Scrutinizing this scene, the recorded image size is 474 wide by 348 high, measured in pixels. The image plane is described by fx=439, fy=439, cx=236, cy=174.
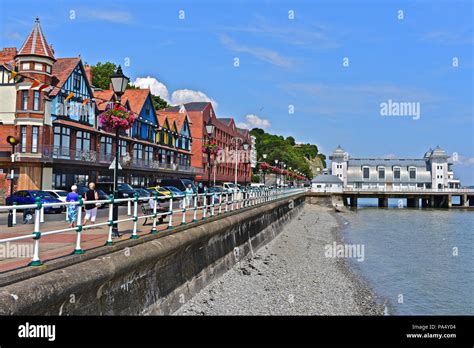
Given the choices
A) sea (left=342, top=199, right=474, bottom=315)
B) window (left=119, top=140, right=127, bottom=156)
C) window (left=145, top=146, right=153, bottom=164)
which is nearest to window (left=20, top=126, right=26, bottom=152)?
window (left=119, top=140, right=127, bottom=156)

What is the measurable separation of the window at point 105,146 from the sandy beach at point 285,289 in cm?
2531

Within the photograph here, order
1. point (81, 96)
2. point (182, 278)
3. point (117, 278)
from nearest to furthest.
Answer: point (117, 278)
point (182, 278)
point (81, 96)

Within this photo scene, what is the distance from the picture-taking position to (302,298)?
1596 centimetres

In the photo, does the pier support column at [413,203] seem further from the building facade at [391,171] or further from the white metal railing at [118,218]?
the white metal railing at [118,218]

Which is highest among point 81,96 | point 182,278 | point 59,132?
point 81,96

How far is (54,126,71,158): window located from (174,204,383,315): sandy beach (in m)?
21.0

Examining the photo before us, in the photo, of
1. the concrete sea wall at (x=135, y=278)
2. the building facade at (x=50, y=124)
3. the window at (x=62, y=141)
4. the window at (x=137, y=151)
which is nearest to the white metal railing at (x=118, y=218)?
the concrete sea wall at (x=135, y=278)

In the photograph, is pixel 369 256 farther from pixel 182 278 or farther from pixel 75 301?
pixel 75 301

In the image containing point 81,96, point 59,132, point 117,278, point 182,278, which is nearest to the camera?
point 117,278

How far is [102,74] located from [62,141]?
38.5 metres

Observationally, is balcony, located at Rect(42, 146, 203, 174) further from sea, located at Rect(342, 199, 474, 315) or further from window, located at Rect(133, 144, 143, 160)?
sea, located at Rect(342, 199, 474, 315)

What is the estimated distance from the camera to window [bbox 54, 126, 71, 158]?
36750mm
